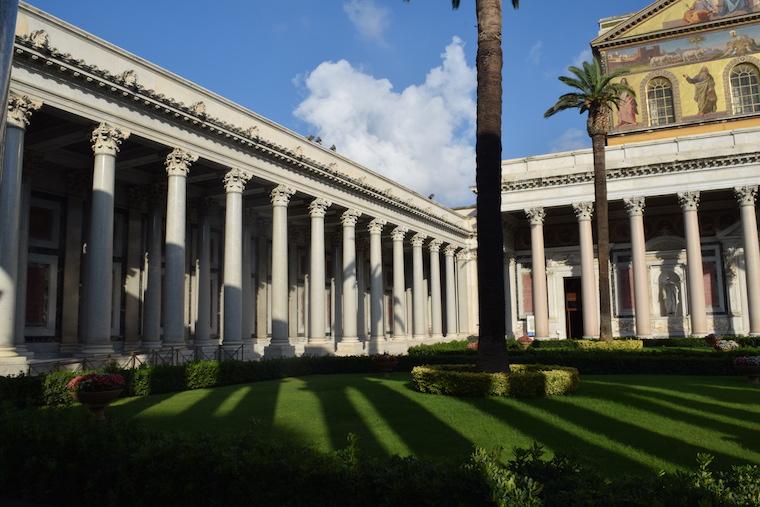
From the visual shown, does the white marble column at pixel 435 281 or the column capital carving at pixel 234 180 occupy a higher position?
the column capital carving at pixel 234 180

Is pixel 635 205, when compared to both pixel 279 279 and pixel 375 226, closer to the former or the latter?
pixel 375 226

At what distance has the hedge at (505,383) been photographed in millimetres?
15922

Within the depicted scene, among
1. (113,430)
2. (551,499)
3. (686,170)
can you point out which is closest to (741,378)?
(551,499)

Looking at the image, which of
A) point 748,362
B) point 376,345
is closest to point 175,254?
point 376,345

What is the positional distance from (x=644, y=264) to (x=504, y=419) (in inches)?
1315

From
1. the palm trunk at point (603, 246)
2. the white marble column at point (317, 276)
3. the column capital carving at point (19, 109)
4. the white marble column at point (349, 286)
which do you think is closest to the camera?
the column capital carving at point (19, 109)

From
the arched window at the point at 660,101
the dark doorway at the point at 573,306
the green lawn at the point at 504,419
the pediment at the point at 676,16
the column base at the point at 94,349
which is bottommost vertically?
the green lawn at the point at 504,419

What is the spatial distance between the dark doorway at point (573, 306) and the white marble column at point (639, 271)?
31.5ft

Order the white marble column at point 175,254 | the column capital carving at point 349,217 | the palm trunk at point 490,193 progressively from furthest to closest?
the column capital carving at point 349,217 → the white marble column at point 175,254 → the palm trunk at point 490,193

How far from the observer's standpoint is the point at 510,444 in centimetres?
1031

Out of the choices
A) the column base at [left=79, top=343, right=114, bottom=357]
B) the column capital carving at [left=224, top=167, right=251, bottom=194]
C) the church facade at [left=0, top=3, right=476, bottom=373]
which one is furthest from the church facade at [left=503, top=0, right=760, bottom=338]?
the column base at [left=79, top=343, right=114, bottom=357]

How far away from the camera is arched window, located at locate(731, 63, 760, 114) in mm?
44875

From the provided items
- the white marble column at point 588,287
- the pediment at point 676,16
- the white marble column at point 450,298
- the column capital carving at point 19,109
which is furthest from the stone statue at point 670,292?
the column capital carving at point 19,109

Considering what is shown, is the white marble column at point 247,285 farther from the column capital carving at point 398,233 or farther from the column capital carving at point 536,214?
the column capital carving at point 536,214
